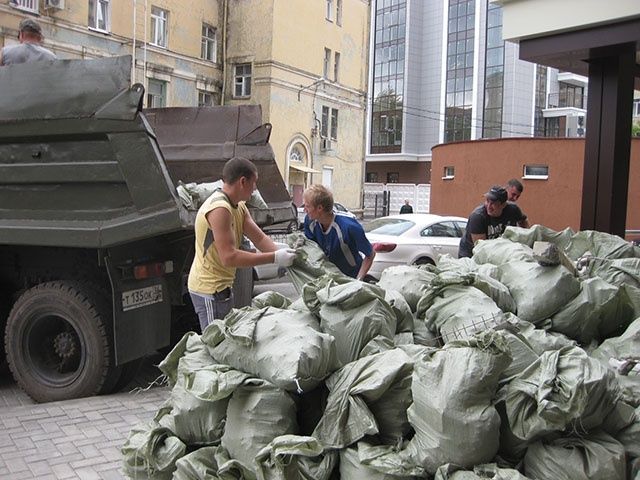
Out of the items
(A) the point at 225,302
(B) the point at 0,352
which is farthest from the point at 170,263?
(B) the point at 0,352

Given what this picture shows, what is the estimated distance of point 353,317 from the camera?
3086mm

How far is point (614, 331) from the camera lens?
3.39 m

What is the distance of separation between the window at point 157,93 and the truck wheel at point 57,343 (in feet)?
75.8

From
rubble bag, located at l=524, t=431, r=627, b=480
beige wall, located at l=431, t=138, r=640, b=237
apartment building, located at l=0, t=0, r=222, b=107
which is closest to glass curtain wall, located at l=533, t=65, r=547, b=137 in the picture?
apartment building, located at l=0, t=0, r=222, b=107

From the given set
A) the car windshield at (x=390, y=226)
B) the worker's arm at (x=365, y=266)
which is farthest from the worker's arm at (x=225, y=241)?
the car windshield at (x=390, y=226)

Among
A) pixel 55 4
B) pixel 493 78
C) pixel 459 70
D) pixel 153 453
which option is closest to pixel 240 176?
pixel 153 453

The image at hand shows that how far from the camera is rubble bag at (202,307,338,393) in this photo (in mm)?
2738

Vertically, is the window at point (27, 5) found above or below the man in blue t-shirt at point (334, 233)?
above

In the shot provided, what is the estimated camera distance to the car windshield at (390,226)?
490 inches

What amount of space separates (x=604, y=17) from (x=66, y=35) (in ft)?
70.9

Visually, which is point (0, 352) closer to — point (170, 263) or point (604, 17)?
point (170, 263)

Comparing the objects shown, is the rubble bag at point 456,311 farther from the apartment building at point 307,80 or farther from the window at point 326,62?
the window at point 326,62

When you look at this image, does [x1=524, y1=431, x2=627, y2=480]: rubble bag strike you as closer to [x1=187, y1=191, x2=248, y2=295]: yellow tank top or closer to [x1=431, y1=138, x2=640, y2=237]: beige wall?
[x1=187, y1=191, x2=248, y2=295]: yellow tank top

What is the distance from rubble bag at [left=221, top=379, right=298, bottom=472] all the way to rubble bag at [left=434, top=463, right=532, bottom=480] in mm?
701
